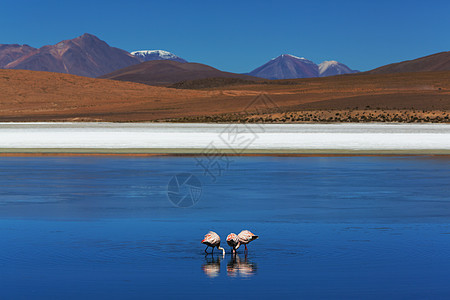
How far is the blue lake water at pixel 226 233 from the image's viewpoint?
798cm

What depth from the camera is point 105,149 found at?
105 ft

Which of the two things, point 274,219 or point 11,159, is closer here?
point 274,219

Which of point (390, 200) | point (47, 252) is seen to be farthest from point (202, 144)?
point (47, 252)

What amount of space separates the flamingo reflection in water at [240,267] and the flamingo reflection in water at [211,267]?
0.13 metres

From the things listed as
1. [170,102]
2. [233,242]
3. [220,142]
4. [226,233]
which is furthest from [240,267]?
[170,102]

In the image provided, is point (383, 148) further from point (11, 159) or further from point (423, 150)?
point (11, 159)

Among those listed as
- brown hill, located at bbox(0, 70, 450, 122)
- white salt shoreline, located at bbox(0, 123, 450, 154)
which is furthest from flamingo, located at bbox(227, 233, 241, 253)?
brown hill, located at bbox(0, 70, 450, 122)

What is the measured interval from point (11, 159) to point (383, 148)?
1423 cm

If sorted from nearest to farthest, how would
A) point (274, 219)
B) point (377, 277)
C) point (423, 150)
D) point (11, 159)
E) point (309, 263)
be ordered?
point (377, 277) → point (309, 263) → point (274, 219) → point (11, 159) → point (423, 150)

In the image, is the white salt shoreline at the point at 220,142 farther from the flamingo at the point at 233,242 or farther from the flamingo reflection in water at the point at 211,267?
the flamingo reflection in water at the point at 211,267

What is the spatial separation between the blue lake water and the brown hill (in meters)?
47.6

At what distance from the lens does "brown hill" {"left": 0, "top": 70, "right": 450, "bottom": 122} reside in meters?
74.1

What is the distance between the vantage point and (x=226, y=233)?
11.2 meters

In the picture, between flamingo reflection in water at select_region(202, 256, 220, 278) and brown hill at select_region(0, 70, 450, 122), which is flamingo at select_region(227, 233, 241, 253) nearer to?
flamingo reflection in water at select_region(202, 256, 220, 278)
